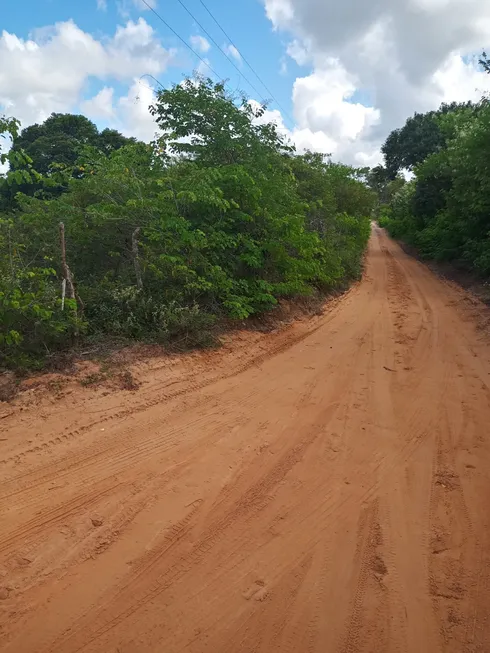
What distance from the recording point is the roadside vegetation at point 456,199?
1372 centimetres

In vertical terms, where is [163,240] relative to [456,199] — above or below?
below

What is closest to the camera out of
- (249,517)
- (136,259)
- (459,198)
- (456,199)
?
(249,517)

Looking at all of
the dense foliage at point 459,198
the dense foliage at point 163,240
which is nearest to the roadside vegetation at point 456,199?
the dense foliage at point 459,198

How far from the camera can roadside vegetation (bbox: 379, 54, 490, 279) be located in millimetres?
13719

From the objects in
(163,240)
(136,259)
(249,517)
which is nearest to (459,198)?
(163,240)

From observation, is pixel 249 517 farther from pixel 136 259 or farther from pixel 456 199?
pixel 456 199

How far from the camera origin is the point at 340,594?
2.79 m

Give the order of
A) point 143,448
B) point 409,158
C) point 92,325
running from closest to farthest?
point 143,448 < point 92,325 < point 409,158

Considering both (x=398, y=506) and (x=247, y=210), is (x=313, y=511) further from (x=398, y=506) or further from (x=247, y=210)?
(x=247, y=210)

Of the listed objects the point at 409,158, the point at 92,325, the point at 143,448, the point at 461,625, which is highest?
the point at 409,158

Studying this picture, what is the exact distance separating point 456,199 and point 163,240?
14546 mm

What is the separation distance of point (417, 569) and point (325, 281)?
386 inches

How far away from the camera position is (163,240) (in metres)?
7.63

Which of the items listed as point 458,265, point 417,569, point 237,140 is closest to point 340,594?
point 417,569
